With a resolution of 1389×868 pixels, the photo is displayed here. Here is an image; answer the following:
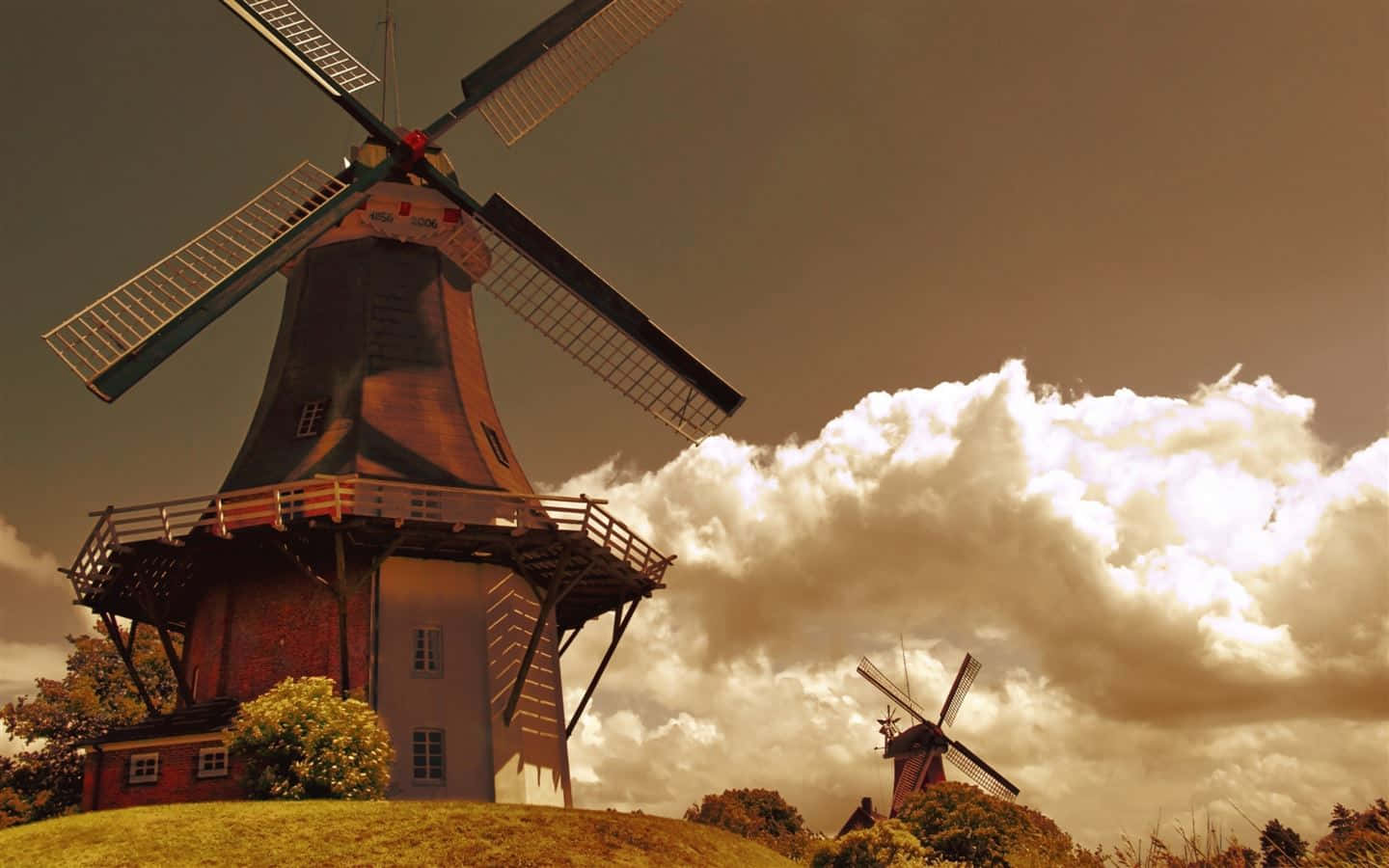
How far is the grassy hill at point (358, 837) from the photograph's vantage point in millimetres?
18250

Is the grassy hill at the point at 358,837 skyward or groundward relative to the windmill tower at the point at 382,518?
groundward

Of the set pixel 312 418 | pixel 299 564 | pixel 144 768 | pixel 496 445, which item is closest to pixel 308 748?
pixel 299 564

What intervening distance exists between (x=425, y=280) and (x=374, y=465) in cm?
641

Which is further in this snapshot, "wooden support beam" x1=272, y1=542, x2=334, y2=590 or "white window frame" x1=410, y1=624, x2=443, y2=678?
"white window frame" x1=410, y1=624, x2=443, y2=678

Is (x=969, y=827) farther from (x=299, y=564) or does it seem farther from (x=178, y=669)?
(x=178, y=669)

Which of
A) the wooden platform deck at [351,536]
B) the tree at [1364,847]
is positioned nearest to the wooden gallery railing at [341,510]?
Result: the wooden platform deck at [351,536]

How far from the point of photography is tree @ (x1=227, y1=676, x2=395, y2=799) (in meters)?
22.6

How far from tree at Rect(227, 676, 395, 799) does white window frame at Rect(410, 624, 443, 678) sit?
3.08 meters

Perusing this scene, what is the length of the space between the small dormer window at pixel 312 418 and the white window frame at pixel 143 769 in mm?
7994

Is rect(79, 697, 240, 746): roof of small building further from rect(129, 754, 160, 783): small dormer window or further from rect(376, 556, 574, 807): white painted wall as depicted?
rect(376, 556, 574, 807): white painted wall

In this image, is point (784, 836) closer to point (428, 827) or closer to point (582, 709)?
point (582, 709)

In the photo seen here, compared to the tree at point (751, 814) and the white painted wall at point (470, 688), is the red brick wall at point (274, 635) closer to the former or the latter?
the white painted wall at point (470, 688)

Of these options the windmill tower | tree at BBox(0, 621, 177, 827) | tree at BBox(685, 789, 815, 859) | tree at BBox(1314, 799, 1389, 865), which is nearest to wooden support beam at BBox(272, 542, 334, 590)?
the windmill tower

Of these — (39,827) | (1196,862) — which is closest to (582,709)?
(39,827)
